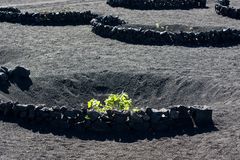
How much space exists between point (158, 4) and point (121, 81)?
1470 centimetres

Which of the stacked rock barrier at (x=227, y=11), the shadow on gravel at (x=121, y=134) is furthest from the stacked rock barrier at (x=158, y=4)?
the shadow on gravel at (x=121, y=134)

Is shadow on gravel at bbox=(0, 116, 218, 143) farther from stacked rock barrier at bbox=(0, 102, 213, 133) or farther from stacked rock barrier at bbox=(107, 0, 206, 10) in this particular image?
stacked rock barrier at bbox=(107, 0, 206, 10)

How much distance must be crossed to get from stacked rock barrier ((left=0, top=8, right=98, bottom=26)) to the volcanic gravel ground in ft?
2.31

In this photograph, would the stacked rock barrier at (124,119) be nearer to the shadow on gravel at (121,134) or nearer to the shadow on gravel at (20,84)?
the shadow on gravel at (121,134)

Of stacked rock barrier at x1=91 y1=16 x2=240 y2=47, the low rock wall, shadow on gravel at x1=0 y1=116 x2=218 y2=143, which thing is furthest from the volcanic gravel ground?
stacked rock barrier at x1=91 y1=16 x2=240 y2=47

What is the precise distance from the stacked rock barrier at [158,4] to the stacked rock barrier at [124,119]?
19429 millimetres

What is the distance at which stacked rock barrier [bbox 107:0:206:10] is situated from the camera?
1320 inches

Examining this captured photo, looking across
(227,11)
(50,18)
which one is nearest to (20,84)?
(50,18)

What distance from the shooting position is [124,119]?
14188mm

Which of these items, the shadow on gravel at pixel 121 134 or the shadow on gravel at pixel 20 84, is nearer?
the shadow on gravel at pixel 121 134

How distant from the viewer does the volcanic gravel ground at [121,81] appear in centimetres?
1318

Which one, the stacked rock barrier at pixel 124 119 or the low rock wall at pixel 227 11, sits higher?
the stacked rock barrier at pixel 124 119

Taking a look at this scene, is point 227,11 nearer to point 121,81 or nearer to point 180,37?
point 180,37

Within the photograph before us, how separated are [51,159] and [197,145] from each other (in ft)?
9.68
